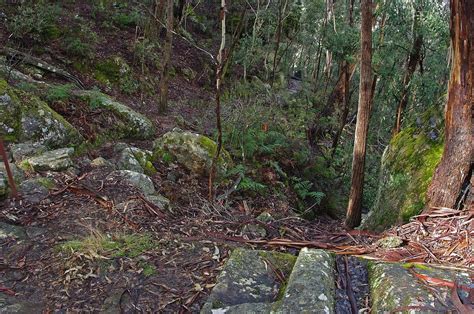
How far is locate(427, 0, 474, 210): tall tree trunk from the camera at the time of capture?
338cm

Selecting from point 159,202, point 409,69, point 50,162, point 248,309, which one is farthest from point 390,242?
point 409,69

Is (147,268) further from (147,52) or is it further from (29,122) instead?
(147,52)

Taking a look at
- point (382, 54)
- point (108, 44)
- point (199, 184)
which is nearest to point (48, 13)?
point (108, 44)

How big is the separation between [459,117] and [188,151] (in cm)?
374

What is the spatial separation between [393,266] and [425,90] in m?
7.34

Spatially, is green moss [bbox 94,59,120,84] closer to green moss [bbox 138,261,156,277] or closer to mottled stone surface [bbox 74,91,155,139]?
mottled stone surface [bbox 74,91,155,139]

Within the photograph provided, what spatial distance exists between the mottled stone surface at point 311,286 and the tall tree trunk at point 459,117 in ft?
5.64

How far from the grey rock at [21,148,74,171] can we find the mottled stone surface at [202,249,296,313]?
2404 mm

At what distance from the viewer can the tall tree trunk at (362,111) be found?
5.32 meters

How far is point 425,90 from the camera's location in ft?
28.2

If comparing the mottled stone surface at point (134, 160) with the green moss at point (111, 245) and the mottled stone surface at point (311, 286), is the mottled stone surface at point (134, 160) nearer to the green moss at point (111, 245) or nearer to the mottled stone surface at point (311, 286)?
the green moss at point (111, 245)

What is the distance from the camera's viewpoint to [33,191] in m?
3.49

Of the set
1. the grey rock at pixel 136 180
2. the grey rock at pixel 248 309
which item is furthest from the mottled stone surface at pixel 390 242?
the grey rock at pixel 136 180

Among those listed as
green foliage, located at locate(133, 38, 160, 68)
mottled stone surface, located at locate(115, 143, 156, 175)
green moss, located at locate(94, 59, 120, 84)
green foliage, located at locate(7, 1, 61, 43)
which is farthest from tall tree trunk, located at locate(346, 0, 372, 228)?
green foliage, located at locate(7, 1, 61, 43)
